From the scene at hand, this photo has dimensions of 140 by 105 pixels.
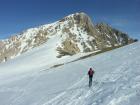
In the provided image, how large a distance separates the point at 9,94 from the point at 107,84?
60.6 ft

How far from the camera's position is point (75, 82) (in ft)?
145

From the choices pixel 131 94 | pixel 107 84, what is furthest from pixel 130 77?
pixel 131 94

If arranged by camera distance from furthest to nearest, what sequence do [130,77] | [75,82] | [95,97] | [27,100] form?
1. [75,82]
2. [27,100]
3. [130,77]
4. [95,97]

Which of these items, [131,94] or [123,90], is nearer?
[131,94]

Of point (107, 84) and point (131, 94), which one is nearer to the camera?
point (131, 94)

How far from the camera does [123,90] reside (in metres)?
30.0

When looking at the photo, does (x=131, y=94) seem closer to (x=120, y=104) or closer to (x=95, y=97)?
(x=120, y=104)

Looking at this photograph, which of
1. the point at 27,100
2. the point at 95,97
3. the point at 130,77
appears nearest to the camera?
the point at 95,97

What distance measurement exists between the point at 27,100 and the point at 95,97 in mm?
12521

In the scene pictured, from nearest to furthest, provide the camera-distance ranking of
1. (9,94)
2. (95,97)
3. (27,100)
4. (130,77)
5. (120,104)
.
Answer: (120,104)
(95,97)
(130,77)
(27,100)
(9,94)

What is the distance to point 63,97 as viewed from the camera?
3591 cm

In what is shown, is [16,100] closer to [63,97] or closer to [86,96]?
[63,97]

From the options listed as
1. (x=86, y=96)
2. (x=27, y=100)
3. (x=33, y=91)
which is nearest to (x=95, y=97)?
(x=86, y=96)

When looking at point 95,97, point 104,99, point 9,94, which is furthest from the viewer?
point 9,94
